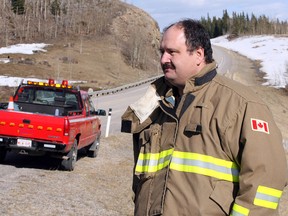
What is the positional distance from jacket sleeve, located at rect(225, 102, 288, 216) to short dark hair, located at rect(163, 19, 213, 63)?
521 millimetres

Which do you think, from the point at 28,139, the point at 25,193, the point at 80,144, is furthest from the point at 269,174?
the point at 80,144

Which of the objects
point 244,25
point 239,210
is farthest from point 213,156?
point 244,25

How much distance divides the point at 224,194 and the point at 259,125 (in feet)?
1.38

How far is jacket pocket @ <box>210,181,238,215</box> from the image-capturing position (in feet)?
8.90

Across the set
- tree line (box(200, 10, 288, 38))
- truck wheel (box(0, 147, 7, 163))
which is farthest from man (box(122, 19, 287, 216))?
tree line (box(200, 10, 288, 38))

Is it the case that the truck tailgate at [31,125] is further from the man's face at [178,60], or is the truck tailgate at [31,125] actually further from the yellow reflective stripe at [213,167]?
the yellow reflective stripe at [213,167]

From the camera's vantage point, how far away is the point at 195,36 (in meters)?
3.04

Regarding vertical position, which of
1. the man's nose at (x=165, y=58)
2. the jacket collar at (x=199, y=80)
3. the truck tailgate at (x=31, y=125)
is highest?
the man's nose at (x=165, y=58)

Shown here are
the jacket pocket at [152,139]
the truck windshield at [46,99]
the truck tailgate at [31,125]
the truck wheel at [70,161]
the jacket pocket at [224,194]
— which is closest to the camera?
the jacket pocket at [224,194]

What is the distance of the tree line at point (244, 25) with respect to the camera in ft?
499

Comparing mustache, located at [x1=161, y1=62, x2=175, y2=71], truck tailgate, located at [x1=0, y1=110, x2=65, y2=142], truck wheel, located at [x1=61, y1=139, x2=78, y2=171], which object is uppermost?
mustache, located at [x1=161, y1=62, x2=175, y2=71]

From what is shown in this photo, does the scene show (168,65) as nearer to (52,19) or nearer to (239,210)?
(239,210)

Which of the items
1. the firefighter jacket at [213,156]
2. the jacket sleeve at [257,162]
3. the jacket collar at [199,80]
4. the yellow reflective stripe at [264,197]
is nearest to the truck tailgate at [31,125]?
the firefighter jacket at [213,156]

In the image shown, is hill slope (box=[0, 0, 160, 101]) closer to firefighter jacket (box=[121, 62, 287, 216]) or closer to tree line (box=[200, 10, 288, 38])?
firefighter jacket (box=[121, 62, 287, 216])
